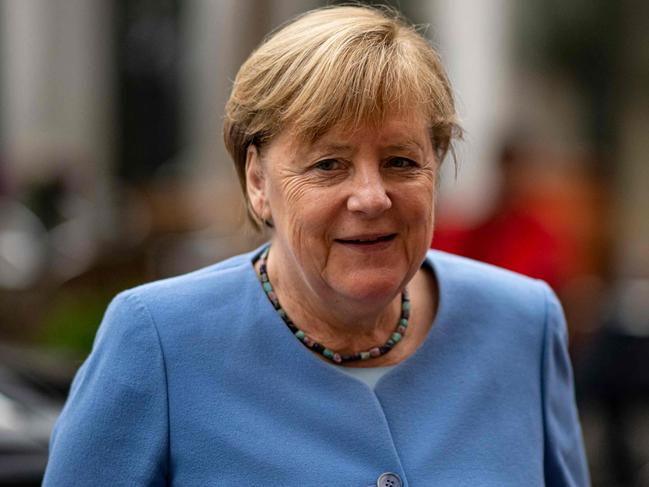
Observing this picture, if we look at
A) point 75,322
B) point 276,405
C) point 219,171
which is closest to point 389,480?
point 276,405

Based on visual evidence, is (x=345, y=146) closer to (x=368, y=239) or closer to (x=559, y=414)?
(x=368, y=239)

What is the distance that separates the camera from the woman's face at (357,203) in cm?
228

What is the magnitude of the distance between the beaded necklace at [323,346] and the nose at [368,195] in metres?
0.31

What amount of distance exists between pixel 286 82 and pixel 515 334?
2.40 feet

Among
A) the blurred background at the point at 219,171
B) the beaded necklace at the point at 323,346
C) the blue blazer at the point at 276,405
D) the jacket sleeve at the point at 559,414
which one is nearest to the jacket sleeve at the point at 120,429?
the blue blazer at the point at 276,405

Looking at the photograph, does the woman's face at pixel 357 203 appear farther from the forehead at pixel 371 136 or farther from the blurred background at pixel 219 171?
the blurred background at pixel 219 171

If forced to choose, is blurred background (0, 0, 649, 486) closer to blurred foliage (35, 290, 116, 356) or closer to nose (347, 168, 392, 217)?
blurred foliage (35, 290, 116, 356)

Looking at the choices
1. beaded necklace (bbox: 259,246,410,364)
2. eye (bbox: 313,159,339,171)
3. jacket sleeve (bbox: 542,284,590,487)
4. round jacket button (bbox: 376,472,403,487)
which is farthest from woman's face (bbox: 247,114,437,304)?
jacket sleeve (bbox: 542,284,590,487)

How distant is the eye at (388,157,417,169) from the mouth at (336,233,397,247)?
125 mm

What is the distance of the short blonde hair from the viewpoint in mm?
2262

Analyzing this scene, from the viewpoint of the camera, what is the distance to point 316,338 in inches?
97.4

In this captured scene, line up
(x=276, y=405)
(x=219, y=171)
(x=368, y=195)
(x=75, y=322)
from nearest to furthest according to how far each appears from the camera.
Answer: (x=368, y=195), (x=276, y=405), (x=75, y=322), (x=219, y=171)

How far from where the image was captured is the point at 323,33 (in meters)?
2.34

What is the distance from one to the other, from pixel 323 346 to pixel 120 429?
1.38 ft
